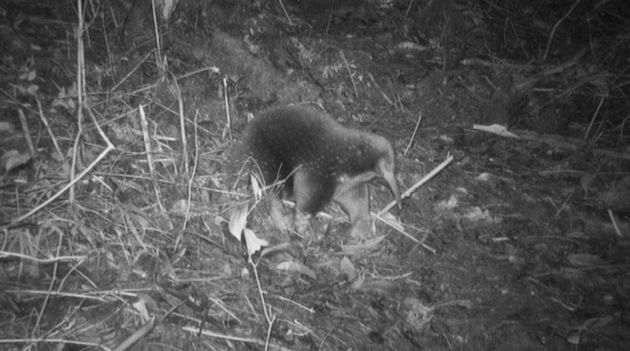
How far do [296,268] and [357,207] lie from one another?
0.82m

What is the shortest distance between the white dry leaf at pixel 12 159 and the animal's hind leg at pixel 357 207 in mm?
2183

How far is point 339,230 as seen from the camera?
3592 mm

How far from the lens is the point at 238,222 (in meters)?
2.95

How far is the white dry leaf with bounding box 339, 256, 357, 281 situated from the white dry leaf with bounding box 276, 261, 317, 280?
22 centimetres

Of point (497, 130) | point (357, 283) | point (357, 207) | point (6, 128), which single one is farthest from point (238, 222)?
point (497, 130)

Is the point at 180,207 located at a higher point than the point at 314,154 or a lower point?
lower

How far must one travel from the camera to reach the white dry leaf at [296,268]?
10.00 ft

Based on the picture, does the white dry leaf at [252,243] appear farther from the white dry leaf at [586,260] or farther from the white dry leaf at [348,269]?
the white dry leaf at [586,260]

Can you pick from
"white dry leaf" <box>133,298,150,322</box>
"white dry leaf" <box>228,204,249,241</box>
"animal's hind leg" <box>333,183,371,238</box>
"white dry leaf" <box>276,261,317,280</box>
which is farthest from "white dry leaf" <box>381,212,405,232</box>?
"white dry leaf" <box>133,298,150,322</box>

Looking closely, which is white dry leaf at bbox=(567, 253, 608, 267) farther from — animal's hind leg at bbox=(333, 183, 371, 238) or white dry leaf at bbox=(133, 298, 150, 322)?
white dry leaf at bbox=(133, 298, 150, 322)

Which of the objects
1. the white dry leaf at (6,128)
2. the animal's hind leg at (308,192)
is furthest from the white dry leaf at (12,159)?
the animal's hind leg at (308,192)

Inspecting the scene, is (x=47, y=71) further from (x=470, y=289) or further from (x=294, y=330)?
(x=470, y=289)

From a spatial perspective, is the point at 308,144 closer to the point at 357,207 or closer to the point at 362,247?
the point at 357,207

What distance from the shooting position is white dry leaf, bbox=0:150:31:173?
271 centimetres
